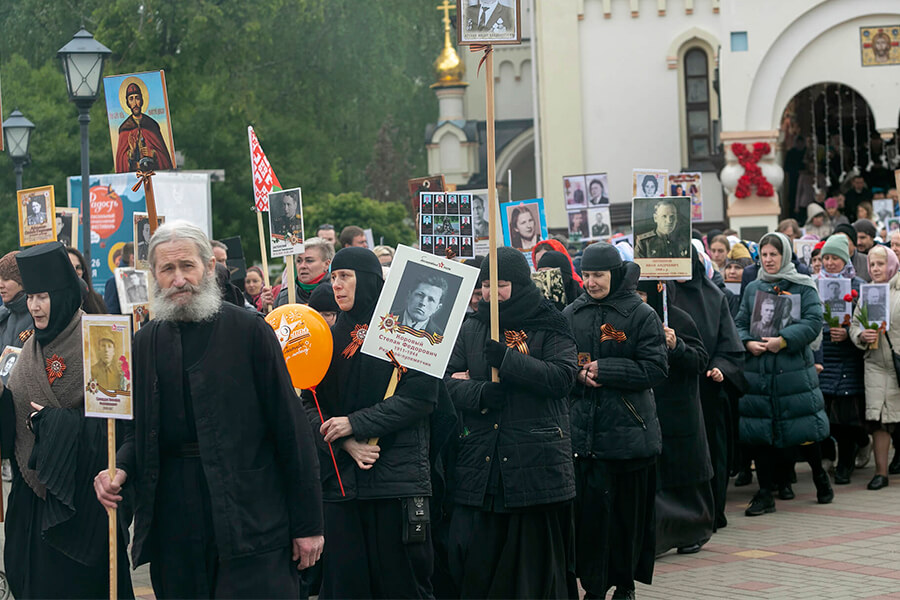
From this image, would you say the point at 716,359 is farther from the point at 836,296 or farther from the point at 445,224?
the point at 836,296

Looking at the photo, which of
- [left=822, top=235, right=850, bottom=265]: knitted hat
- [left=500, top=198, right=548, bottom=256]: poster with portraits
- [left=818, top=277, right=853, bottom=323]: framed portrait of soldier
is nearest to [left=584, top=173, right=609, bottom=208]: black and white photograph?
[left=500, top=198, right=548, bottom=256]: poster with portraits

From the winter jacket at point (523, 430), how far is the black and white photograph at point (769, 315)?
13.8 feet

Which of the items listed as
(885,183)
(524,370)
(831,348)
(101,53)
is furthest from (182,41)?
(524,370)

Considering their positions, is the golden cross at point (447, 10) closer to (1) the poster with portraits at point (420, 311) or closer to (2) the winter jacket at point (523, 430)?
(2) the winter jacket at point (523, 430)

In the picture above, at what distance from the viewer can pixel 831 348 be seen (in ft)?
39.5

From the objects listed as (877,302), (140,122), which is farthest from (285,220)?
(877,302)

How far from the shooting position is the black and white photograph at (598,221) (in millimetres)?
15859

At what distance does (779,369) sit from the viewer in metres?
10.7

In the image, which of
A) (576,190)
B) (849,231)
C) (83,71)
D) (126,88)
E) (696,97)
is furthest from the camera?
(696,97)

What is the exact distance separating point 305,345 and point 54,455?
1196mm

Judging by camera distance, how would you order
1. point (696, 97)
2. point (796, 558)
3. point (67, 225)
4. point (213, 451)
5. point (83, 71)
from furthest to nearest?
point (696, 97), point (83, 71), point (67, 225), point (796, 558), point (213, 451)

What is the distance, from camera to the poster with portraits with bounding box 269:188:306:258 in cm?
926

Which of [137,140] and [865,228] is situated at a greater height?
[137,140]

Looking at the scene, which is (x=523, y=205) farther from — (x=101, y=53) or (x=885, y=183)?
(x=885, y=183)
